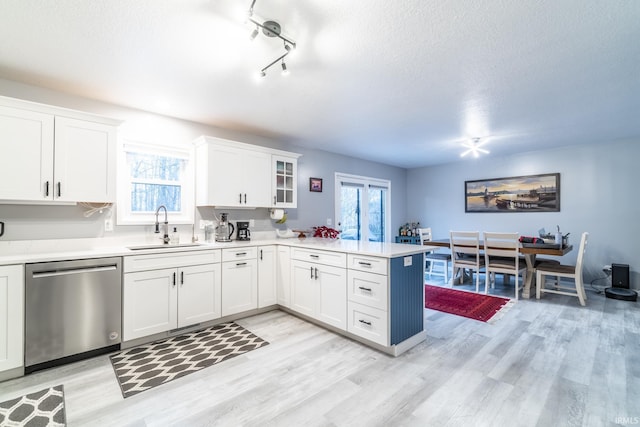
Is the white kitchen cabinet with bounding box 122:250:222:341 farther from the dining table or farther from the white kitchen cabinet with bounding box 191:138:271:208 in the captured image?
the dining table

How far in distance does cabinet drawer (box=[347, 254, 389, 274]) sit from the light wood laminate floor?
74 centimetres

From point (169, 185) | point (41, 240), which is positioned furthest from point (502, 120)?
point (41, 240)

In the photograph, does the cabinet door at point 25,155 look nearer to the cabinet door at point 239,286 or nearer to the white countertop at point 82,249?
the white countertop at point 82,249

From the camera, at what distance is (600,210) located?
4.66m

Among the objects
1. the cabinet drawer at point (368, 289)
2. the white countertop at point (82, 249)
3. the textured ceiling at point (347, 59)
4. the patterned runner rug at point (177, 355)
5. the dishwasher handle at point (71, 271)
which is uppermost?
the textured ceiling at point (347, 59)

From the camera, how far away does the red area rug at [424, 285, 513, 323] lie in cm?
351

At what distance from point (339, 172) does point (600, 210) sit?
4.39 meters

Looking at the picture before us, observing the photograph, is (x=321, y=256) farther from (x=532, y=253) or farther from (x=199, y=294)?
(x=532, y=253)

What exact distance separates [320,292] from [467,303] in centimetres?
222

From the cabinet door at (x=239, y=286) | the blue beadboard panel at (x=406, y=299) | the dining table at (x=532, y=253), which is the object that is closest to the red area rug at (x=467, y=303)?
the dining table at (x=532, y=253)

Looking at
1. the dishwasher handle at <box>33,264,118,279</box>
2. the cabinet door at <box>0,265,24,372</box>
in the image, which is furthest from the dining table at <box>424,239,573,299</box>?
the cabinet door at <box>0,265,24,372</box>

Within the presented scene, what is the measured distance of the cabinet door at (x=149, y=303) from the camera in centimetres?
262

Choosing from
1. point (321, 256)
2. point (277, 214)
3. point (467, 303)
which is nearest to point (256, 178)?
point (277, 214)

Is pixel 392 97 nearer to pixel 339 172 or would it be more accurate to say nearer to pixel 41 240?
pixel 339 172
